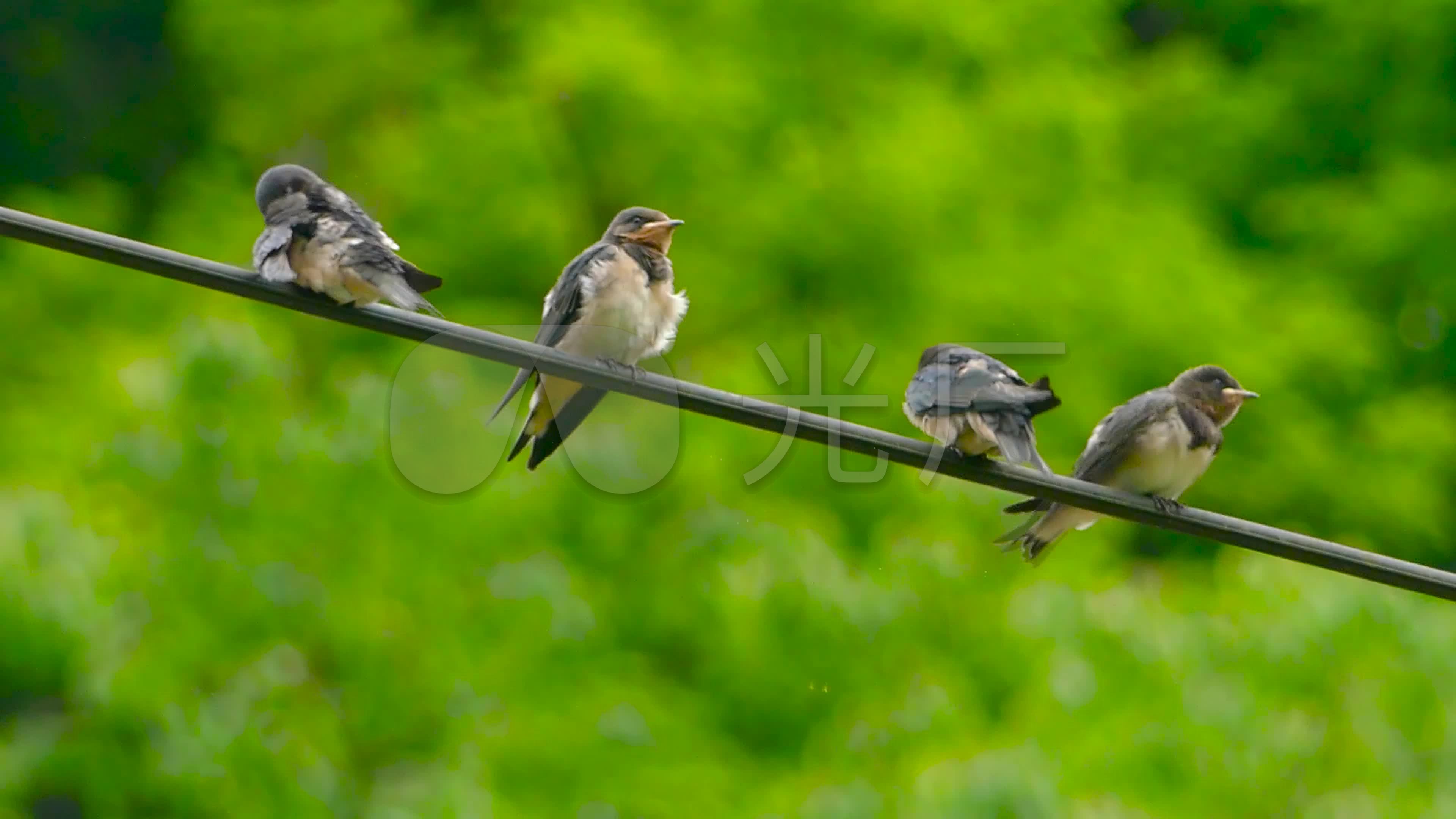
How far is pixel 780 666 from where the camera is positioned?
9578 mm

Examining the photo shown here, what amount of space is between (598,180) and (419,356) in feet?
17.7

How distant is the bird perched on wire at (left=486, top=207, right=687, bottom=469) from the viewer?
234 inches

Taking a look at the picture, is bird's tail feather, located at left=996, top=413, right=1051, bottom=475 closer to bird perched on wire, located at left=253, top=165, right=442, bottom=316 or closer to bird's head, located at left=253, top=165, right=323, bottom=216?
bird perched on wire, located at left=253, top=165, right=442, bottom=316

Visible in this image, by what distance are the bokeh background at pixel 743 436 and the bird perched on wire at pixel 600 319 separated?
530mm

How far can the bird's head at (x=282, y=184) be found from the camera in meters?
5.43

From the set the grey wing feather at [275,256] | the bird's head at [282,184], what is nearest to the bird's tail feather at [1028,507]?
the grey wing feather at [275,256]

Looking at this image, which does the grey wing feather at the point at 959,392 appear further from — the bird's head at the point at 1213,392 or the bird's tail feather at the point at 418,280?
the bird's tail feather at the point at 418,280

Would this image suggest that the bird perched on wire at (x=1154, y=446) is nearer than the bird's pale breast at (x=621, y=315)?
Yes

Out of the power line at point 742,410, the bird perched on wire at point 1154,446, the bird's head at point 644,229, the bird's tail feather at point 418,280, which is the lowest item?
the power line at point 742,410

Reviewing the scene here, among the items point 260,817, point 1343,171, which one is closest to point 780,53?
point 1343,171

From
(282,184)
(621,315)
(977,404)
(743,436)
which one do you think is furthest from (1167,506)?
(743,436)

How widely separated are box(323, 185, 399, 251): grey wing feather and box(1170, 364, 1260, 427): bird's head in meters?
3.07

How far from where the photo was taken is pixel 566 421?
6219 mm

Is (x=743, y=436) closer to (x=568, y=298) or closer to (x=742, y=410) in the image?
(x=568, y=298)
